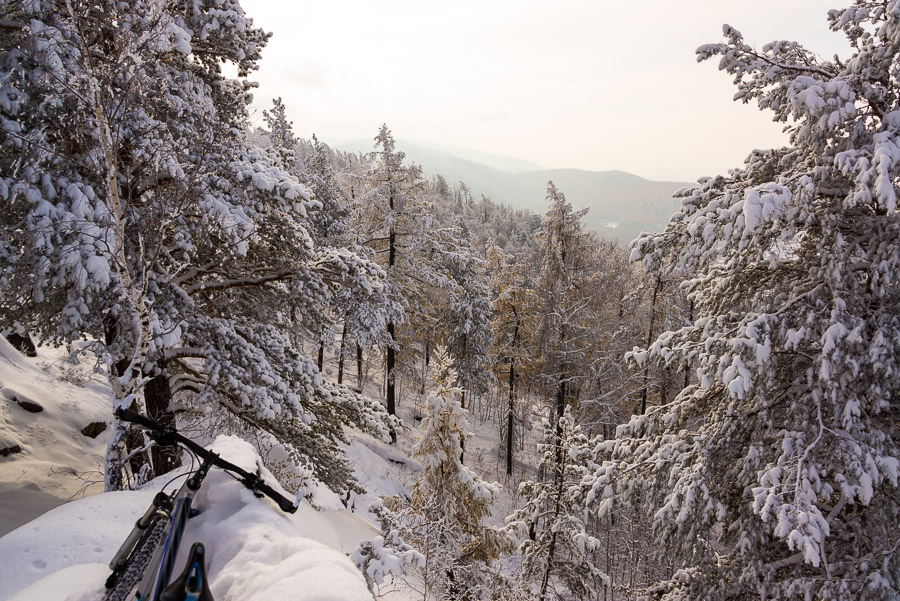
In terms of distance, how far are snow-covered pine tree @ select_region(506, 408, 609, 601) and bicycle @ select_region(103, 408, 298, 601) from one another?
703 centimetres

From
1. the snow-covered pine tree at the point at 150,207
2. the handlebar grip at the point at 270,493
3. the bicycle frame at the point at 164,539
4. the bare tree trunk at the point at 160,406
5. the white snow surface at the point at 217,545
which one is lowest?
the bare tree trunk at the point at 160,406

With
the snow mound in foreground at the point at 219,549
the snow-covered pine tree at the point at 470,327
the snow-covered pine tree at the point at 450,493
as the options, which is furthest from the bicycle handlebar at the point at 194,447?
the snow-covered pine tree at the point at 470,327

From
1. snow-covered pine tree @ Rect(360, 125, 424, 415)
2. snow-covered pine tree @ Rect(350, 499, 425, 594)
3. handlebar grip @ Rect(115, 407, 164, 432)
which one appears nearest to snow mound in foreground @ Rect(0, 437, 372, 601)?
handlebar grip @ Rect(115, 407, 164, 432)

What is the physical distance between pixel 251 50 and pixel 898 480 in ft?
35.0

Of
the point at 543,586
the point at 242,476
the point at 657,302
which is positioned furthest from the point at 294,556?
the point at 657,302

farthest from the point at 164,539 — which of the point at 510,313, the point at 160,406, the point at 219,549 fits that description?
the point at 510,313

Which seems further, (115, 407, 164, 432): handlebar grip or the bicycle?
(115, 407, 164, 432): handlebar grip

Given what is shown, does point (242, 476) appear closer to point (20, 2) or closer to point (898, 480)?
point (20, 2)

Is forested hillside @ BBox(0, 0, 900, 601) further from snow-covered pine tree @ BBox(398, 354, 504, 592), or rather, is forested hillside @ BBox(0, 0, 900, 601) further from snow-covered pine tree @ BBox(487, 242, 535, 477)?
snow-covered pine tree @ BBox(487, 242, 535, 477)

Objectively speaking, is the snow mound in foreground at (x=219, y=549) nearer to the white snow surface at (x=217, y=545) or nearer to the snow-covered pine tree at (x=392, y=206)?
the white snow surface at (x=217, y=545)

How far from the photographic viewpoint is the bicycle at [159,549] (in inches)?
66.3

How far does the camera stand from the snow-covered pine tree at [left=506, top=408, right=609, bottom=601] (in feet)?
29.1

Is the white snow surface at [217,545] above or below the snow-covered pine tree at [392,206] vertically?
below

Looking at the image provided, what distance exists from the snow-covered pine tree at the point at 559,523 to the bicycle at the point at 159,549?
7.03 metres
